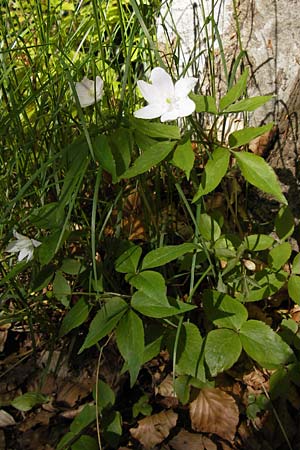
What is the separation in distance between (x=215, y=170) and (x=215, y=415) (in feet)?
1.97

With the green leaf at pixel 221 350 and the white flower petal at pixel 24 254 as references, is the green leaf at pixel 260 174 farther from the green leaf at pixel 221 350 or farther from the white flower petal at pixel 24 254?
the white flower petal at pixel 24 254

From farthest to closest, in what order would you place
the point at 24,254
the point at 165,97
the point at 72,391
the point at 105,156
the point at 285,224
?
the point at 72,391, the point at 285,224, the point at 24,254, the point at 165,97, the point at 105,156

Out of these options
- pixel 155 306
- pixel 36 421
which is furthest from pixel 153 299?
pixel 36 421

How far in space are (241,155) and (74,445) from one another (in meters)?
0.69

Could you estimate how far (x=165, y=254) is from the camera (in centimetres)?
119

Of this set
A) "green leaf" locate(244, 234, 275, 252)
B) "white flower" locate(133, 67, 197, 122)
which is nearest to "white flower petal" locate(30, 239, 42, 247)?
"white flower" locate(133, 67, 197, 122)

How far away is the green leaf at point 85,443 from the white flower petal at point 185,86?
2.41 feet

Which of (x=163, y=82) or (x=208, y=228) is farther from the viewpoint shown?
(x=208, y=228)

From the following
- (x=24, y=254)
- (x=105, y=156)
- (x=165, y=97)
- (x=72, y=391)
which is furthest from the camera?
(x=72, y=391)

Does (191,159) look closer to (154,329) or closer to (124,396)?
(154,329)

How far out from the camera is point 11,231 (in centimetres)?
130

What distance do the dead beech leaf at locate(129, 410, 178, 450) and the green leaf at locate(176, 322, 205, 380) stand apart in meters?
0.20

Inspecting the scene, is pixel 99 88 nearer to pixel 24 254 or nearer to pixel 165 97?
pixel 165 97

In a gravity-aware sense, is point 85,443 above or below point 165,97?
below
